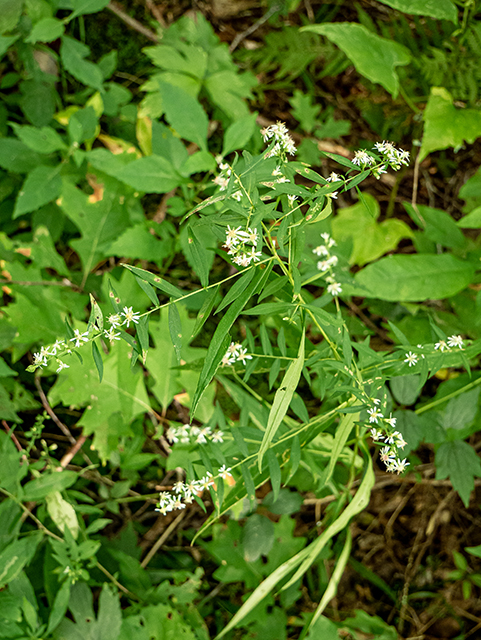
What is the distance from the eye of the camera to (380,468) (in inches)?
87.0

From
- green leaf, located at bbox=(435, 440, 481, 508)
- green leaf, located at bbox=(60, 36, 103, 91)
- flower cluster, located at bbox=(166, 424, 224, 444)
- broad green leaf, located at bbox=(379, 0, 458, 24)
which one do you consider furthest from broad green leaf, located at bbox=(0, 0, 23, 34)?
green leaf, located at bbox=(435, 440, 481, 508)

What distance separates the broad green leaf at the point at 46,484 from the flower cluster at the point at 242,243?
3.54 ft

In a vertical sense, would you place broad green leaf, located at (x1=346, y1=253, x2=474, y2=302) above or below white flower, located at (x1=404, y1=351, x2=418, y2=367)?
below

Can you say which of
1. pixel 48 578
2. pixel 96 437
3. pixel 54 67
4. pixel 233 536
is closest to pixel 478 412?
pixel 233 536

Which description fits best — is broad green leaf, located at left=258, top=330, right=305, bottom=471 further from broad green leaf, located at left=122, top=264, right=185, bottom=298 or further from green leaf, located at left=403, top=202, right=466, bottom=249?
green leaf, located at left=403, top=202, right=466, bottom=249

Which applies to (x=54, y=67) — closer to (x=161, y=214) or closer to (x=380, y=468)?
(x=161, y=214)

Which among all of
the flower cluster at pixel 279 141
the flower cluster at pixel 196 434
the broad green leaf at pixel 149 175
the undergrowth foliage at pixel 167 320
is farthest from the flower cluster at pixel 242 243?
the broad green leaf at pixel 149 175

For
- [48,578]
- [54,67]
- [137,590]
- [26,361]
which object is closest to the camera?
[48,578]

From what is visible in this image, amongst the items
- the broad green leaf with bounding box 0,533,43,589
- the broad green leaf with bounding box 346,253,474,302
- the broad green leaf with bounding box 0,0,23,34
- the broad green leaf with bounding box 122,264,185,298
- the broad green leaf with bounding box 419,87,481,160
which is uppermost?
the broad green leaf with bounding box 0,0,23,34

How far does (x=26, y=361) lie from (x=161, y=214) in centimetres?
87

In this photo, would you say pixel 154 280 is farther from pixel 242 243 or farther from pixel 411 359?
pixel 411 359

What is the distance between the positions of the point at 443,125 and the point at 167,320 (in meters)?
1.36

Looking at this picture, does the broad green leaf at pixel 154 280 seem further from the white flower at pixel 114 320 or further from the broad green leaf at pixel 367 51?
the broad green leaf at pixel 367 51

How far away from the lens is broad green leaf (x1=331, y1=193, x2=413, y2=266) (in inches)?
81.8
